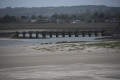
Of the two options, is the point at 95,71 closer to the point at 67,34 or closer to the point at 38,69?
the point at 38,69

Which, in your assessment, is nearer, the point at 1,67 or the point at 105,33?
the point at 1,67

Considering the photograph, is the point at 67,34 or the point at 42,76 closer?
the point at 42,76

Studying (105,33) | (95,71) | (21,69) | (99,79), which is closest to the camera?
(99,79)

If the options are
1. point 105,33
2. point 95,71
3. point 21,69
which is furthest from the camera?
point 105,33

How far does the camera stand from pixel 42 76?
39.0 feet

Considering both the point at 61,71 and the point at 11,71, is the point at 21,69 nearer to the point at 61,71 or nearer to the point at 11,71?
the point at 11,71

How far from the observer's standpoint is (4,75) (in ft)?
40.1

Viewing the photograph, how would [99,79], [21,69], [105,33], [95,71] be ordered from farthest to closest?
1. [105,33]
2. [21,69]
3. [95,71]
4. [99,79]

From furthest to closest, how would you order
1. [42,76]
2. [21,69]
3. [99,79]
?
[21,69] → [42,76] → [99,79]

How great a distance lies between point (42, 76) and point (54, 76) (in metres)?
0.54

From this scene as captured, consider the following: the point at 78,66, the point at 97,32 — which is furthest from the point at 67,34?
the point at 78,66

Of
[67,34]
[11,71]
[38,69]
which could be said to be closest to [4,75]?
[11,71]

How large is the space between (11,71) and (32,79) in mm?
2356

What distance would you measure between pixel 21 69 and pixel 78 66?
3.07 m
